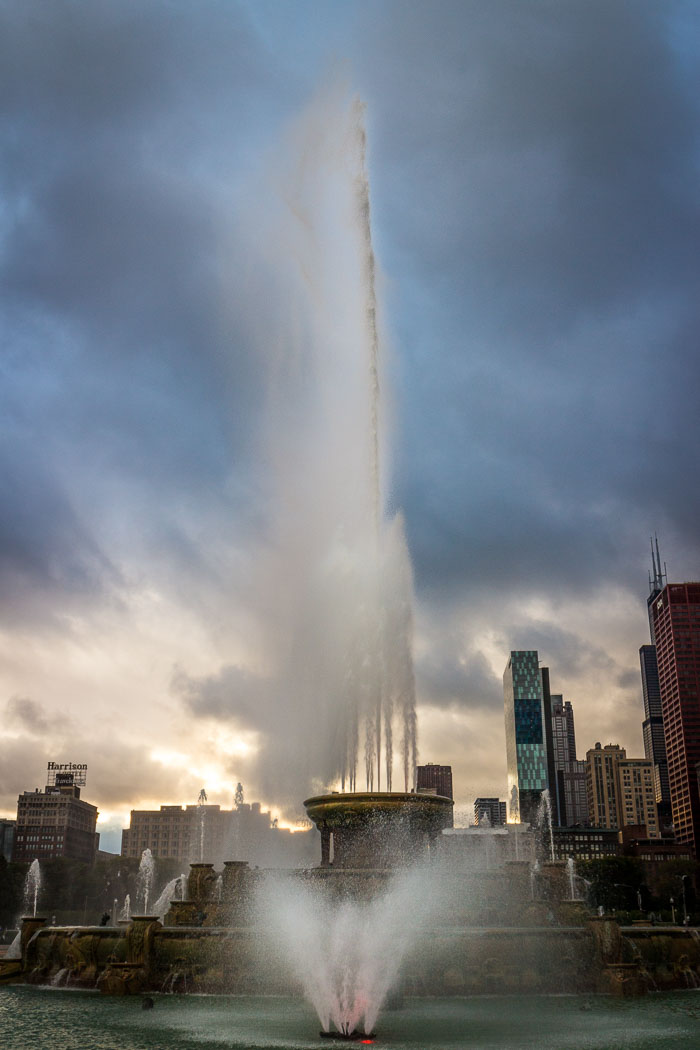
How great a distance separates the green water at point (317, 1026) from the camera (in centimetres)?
1942

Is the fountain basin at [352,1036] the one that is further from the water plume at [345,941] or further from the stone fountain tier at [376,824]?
the stone fountain tier at [376,824]

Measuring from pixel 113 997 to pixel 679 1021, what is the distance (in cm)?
1539

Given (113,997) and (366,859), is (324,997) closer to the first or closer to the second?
(113,997)

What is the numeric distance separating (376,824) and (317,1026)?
588 inches

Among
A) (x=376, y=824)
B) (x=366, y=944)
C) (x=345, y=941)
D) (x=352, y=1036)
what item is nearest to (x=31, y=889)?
(x=376, y=824)

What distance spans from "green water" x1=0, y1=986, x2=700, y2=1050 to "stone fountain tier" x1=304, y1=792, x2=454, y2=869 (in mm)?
11103

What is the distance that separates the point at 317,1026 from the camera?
71.0ft

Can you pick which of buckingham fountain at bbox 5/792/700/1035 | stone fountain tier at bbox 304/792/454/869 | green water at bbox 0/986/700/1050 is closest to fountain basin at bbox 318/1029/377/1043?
buckingham fountain at bbox 5/792/700/1035

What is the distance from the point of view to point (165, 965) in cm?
2714

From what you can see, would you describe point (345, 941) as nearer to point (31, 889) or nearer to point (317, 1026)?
point (317, 1026)

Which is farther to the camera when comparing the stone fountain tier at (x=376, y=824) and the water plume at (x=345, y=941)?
the stone fountain tier at (x=376, y=824)

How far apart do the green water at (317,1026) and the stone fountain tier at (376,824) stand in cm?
1110

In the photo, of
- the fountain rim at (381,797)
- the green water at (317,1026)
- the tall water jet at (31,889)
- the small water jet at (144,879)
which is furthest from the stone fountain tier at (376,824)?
the tall water jet at (31,889)

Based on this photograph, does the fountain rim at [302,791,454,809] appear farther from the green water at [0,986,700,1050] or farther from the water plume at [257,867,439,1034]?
the green water at [0,986,700,1050]
